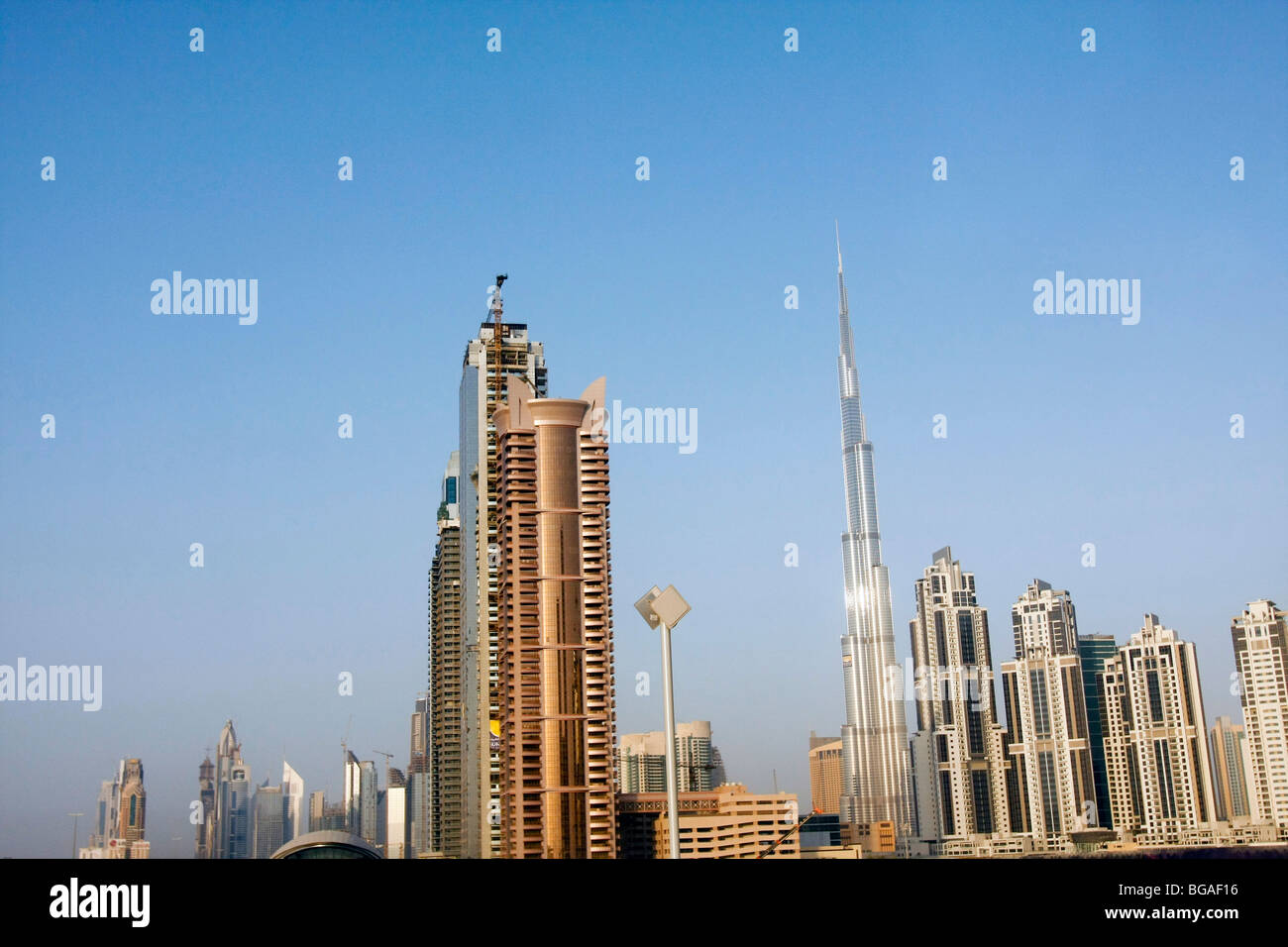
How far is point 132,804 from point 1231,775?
110 metres

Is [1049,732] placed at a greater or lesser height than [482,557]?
lesser

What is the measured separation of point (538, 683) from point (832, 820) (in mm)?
71521

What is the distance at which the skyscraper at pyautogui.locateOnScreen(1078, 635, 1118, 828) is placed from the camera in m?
124

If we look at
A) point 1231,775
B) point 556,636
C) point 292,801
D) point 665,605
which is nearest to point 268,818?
point 292,801

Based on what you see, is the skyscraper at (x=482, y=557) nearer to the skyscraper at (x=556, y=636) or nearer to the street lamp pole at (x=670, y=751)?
the skyscraper at (x=556, y=636)

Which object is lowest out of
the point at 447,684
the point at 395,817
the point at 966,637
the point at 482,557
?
the point at 395,817

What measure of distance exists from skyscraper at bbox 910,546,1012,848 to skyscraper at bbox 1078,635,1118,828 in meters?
14.2

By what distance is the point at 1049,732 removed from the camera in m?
134

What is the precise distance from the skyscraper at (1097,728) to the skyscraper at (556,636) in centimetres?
5324

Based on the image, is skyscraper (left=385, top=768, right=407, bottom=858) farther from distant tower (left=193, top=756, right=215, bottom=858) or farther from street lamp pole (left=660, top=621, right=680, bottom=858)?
street lamp pole (left=660, top=621, right=680, bottom=858)

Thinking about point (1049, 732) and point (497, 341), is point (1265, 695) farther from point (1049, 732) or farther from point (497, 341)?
point (497, 341)
